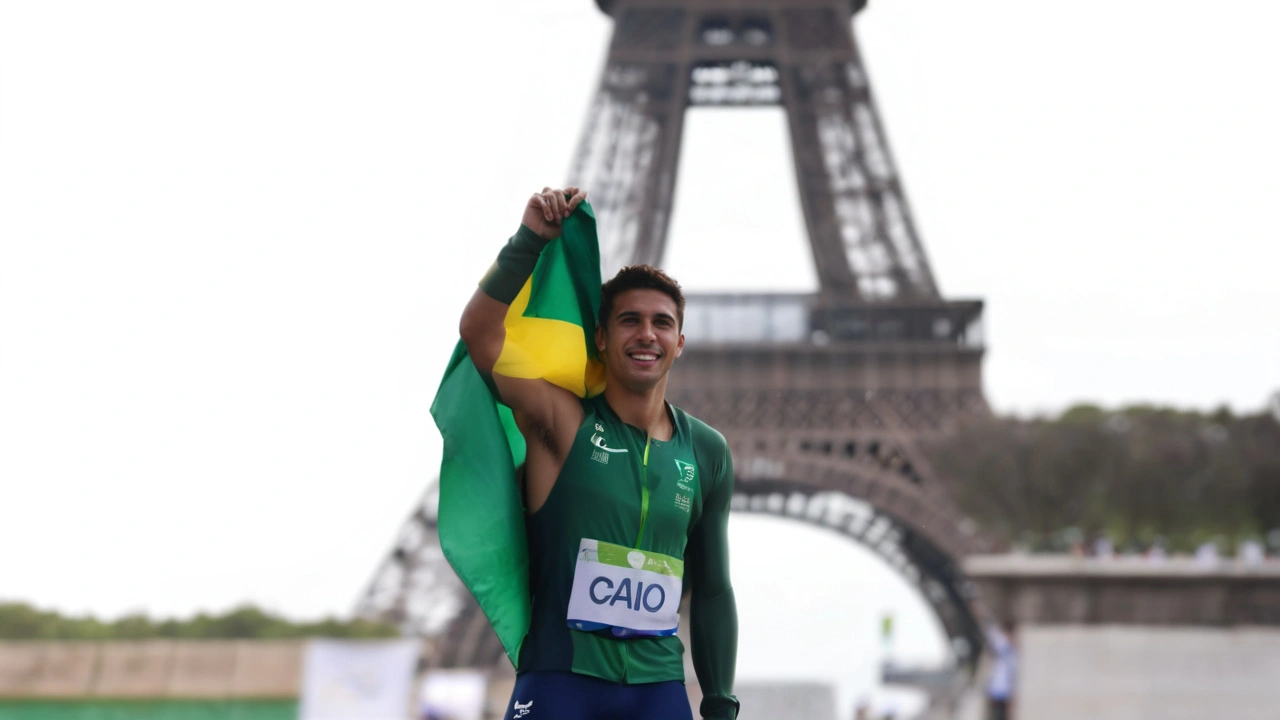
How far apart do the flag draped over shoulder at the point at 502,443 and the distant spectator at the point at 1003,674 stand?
52.0 ft

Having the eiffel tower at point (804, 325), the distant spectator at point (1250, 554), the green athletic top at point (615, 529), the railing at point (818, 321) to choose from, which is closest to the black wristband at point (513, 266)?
the green athletic top at point (615, 529)

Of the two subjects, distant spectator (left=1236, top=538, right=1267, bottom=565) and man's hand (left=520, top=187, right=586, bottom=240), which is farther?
distant spectator (left=1236, top=538, right=1267, bottom=565)

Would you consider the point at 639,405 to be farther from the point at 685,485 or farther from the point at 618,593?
the point at 618,593

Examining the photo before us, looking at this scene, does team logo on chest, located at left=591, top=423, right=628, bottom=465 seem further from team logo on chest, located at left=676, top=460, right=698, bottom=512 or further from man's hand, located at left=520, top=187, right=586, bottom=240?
man's hand, located at left=520, top=187, right=586, bottom=240

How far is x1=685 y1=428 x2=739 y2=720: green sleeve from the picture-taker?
462cm

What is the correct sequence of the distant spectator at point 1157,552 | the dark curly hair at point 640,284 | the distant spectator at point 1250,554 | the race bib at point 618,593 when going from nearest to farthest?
the race bib at point 618,593, the dark curly hair at point 640,284, the distant spectator at point 1250,554, the distant spectator at point 1157,552

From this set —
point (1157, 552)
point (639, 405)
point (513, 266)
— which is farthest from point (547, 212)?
point (1157, 552)

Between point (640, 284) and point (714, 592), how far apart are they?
2.85 feet

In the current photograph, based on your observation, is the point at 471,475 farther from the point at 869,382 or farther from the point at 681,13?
the point at 681,13

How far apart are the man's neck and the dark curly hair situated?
0.59ft

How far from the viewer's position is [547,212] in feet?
14.4

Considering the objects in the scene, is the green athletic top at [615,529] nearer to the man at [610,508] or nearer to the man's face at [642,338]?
the man at [610,508]

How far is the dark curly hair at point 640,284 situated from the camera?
4.50 meters

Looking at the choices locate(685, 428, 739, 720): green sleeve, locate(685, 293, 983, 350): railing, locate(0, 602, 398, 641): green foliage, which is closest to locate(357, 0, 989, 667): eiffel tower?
locate(685, 293, 983, 350): railing
